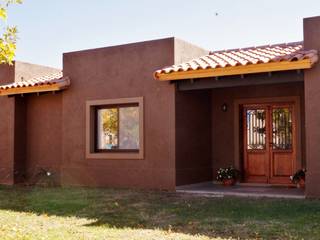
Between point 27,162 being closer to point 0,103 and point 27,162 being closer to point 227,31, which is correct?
point 0,103

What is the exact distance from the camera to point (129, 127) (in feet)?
46.2

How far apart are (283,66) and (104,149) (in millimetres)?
6065

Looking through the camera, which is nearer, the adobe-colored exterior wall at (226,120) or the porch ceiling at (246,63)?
the porch ceiling at (246,63)

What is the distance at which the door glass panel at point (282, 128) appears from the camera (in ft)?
45.2

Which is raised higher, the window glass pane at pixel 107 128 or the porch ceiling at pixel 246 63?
the porch ceiling at pixel 246 63

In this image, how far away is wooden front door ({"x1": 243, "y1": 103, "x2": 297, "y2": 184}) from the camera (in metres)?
13.8

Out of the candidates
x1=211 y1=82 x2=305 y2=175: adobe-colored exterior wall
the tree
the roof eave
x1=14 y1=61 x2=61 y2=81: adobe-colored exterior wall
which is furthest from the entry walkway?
x1=14 y1=61 x2=61 y2=81: adobe-colored exterior wall

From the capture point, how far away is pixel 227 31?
17859 millimetres

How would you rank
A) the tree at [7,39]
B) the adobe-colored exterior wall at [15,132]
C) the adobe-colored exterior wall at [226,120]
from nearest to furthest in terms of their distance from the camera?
the tree at [7,39] → the adobe-colored exterior wall at [226,120] → the adobe-colored exterior wall at [15,132]

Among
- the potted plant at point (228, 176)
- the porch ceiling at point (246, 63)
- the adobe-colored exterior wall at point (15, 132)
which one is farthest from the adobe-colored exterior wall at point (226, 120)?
the adobe-colored exterior wall at point (15, 132)

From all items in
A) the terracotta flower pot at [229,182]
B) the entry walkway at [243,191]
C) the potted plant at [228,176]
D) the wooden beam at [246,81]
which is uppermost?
the wooden beam at [246,81]

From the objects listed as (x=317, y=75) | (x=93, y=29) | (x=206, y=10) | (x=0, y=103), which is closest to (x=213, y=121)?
(x=206, y=10)

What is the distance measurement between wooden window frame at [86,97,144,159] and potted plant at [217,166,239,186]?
95.4 inches

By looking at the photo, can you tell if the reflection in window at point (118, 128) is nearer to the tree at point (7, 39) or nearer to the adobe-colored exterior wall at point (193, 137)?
the adobe-colored exterior wall at point (193, 137)
